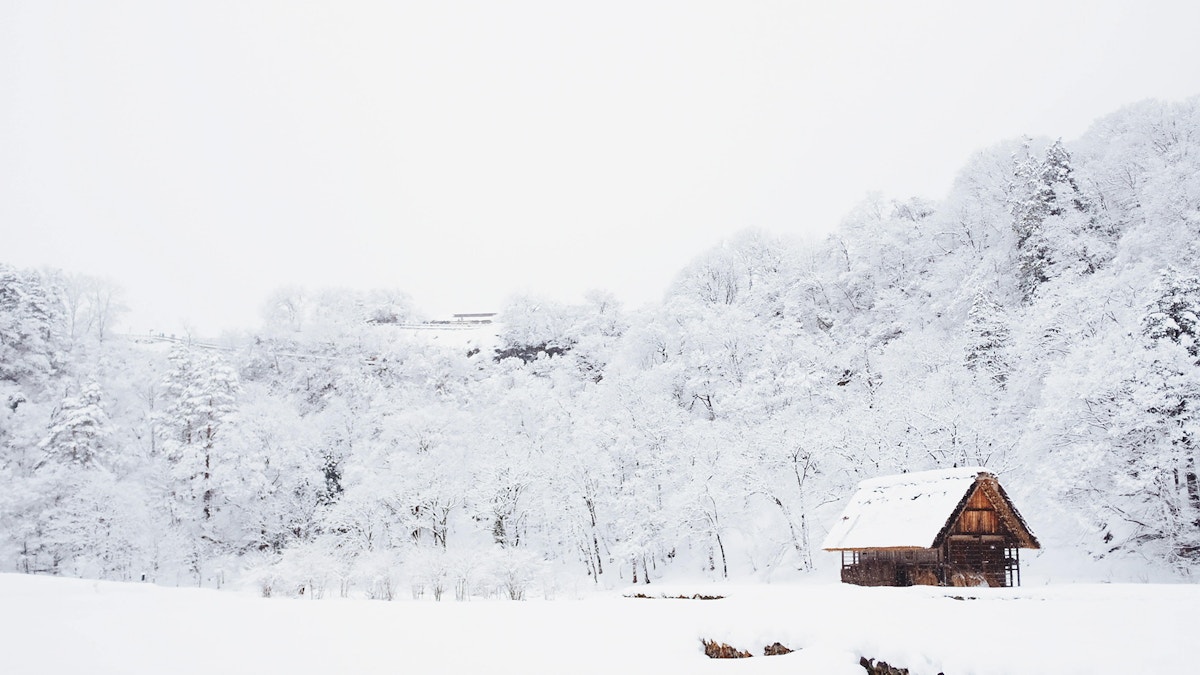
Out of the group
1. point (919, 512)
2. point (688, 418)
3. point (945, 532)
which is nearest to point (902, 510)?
point (919, 512)

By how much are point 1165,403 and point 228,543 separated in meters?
46.7

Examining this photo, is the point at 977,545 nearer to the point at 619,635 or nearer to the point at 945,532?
the point at 945,532

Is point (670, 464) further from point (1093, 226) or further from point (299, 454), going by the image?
point (1093, 226)

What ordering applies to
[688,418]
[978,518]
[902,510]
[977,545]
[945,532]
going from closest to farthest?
1. [945,532]
2. [978,518]
3. [977,545]
4. [902,510]
5. [688,418]

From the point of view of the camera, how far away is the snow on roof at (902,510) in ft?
79.0

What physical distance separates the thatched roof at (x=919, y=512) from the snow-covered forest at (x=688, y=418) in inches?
138

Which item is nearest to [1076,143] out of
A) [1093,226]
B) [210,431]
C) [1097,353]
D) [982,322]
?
[1093,226]

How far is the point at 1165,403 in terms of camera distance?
77.7 ft

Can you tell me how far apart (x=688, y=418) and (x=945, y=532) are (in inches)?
842

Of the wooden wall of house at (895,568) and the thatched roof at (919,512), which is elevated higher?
the thatched roof at (919,512)

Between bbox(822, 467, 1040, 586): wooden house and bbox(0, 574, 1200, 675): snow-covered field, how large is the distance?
684 cm

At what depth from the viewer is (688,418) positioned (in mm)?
44094

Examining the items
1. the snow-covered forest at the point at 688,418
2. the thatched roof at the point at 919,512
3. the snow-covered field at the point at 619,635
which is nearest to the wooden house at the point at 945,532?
the thatched roof at the point at 919,512

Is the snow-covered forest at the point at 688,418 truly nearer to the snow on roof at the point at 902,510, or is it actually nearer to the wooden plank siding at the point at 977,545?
the wooden plank siding at the point at 977,545
